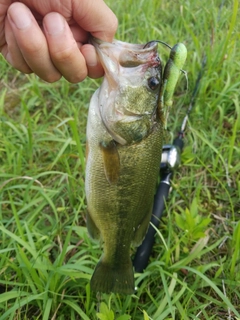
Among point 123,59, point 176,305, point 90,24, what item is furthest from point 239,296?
point 90,24

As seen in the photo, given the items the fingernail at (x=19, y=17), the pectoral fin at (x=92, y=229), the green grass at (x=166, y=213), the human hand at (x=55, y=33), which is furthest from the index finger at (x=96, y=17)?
the pectoral fin at (x=92, y=229)

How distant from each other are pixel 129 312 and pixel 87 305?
10.8 inches

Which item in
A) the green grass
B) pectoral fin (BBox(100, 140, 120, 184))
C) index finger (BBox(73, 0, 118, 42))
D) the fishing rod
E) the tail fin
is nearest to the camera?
index finger (BBox(73, 0, 118, 42))

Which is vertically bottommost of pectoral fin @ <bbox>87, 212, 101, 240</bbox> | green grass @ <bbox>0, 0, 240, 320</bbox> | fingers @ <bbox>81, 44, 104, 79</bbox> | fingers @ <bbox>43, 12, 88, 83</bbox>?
green grass @ <bbox>0, 0, 240, 320</bbox>

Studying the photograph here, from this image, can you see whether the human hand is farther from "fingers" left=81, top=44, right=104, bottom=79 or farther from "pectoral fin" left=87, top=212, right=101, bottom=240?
"pectoral fin" left=87, top=212, right=101, bottom=240

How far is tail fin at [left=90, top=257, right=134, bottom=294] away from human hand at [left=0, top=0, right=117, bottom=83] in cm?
98

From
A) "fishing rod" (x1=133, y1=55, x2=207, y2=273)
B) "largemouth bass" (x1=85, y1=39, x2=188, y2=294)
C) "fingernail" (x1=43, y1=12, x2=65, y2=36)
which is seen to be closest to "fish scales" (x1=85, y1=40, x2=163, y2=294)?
"largemouth bass" (x1=85, y1=39, x2=188, y2=294)

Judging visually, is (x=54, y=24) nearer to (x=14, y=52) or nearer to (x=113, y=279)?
(x=14, y=52)

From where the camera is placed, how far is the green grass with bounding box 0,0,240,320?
197 centimetres

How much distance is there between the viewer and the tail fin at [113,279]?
1.83m

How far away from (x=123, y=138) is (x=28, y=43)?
59cm

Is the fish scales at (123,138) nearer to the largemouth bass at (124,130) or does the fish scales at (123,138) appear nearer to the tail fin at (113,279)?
the largemouth bass at (124,130)

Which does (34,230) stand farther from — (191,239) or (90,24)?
(90,24)

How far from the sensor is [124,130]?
170cm
